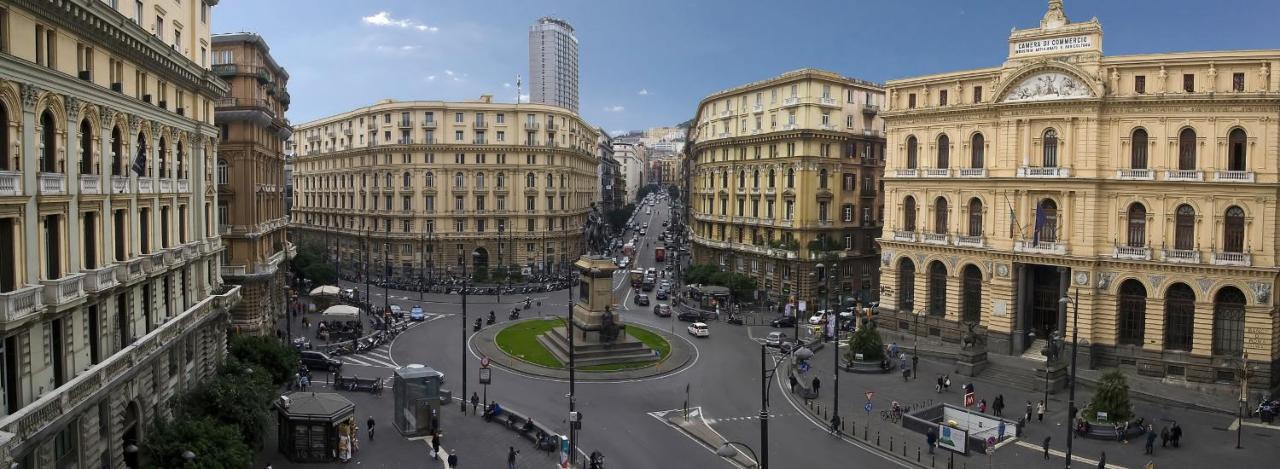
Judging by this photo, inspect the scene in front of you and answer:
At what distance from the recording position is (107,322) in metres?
27.1

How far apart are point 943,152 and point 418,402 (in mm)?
40794

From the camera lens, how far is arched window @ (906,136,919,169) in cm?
6094

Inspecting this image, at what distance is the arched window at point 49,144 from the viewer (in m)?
22.8

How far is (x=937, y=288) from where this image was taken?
59750 mm

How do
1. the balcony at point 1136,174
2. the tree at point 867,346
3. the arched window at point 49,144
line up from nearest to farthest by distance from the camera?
the arched window at point 49,144, the balcony at point 1136,174, the tree at point 867,346

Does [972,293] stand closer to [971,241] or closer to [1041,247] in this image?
[971,241]

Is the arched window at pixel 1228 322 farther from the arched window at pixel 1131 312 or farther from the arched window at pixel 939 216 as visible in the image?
the arched window at pixel 939 216

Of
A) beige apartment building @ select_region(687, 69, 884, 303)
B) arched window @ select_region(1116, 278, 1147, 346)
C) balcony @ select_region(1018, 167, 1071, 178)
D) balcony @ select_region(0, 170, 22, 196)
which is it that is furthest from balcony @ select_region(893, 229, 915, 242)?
balcony @ select_region(0, 170, 22, 196)

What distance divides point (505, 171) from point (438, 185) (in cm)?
798

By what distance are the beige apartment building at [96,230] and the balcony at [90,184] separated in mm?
68

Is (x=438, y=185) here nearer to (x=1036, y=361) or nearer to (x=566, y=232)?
(x=566, y=232)

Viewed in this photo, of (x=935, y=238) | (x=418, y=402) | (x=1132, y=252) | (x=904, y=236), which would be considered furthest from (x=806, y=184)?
(x=418, y=402)

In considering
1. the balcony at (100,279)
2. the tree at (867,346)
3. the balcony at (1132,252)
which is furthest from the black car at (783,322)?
the balcony at (100,279)

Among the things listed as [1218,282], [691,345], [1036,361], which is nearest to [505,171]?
[691,345]
